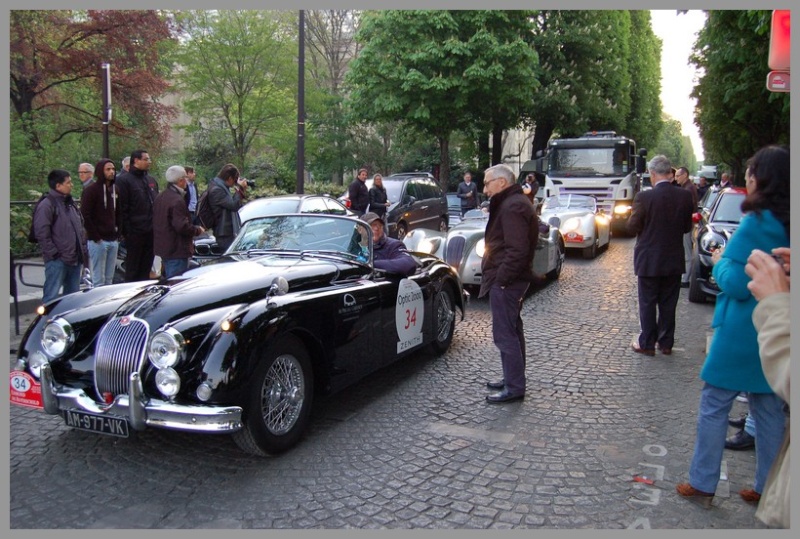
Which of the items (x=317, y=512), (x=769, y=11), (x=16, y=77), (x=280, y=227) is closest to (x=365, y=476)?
(x=317, y=512)

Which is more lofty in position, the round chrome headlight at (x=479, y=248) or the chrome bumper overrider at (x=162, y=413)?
the round chrome headlight at (x=479, y=248)

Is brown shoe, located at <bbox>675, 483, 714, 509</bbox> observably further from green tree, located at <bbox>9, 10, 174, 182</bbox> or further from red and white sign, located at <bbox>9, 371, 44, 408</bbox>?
green tree, located at <bbox>9, 10, 174, 182</bbox>

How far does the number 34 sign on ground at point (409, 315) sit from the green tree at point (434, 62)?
1843cm

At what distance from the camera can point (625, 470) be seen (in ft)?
13.5

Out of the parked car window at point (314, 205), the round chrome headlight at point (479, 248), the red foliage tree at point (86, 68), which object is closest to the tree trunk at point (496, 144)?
the red foliage tree at point (86, 68)

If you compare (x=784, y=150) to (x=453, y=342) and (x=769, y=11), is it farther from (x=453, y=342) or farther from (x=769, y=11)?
(x=769, y=11)

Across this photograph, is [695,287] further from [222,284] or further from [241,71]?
[241,71]

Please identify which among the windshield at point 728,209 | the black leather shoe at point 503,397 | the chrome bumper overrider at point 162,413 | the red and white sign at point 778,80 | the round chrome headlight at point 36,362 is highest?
the red and white sign at point 778,80

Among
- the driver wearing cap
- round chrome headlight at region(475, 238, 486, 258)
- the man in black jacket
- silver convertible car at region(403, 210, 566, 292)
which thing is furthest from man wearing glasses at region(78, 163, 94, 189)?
round chrome headlight at region(475, 238, 486, 258)

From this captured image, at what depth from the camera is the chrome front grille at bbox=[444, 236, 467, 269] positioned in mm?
10107

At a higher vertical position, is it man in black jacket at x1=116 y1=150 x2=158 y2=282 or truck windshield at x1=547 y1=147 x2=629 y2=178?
truck windshield at x1=547 y1=147 x2=629 y2=178

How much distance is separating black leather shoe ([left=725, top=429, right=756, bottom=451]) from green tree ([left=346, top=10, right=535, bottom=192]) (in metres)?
20.2

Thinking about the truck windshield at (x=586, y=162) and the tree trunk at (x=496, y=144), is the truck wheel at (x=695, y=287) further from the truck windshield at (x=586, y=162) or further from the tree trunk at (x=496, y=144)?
the tree trunk at (x=496, y=144)

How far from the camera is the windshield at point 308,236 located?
19.1ft
